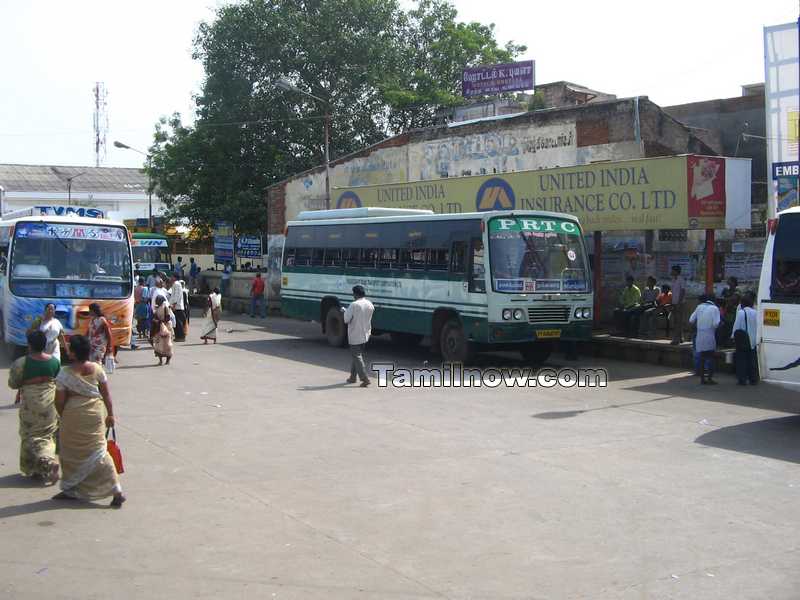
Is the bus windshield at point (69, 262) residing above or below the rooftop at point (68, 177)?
below

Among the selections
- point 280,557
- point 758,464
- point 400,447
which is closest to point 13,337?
point 400,447

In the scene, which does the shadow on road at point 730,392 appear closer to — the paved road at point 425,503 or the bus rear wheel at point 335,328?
the paved road at point 425,503

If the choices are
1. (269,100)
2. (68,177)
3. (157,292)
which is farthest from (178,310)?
(68,177)

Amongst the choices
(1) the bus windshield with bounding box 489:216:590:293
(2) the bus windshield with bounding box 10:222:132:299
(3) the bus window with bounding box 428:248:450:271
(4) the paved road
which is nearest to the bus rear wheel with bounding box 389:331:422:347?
(3) the bus window with bounding box 428:248:450:271

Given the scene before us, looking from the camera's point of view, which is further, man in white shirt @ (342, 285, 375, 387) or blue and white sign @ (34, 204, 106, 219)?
blue and white sign @ (34, 204, 106, 219)

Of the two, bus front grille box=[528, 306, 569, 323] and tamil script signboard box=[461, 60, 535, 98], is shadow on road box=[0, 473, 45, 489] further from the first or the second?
tamil script signboard box=[461, 60, 535, 98]

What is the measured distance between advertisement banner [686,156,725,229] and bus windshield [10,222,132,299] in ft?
35.7

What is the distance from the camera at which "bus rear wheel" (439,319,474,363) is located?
→ 16.8m

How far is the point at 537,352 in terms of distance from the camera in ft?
57.9

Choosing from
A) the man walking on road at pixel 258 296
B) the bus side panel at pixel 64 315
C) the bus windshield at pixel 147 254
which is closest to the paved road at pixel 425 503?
the bus side panel at pixel 64 315

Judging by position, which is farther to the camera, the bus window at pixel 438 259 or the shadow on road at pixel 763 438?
the bus window at pixel 438 259

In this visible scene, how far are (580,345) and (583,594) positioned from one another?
563 inches

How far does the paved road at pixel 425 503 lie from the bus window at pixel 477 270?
3.33 meters

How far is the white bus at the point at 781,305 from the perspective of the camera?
1118 cm
